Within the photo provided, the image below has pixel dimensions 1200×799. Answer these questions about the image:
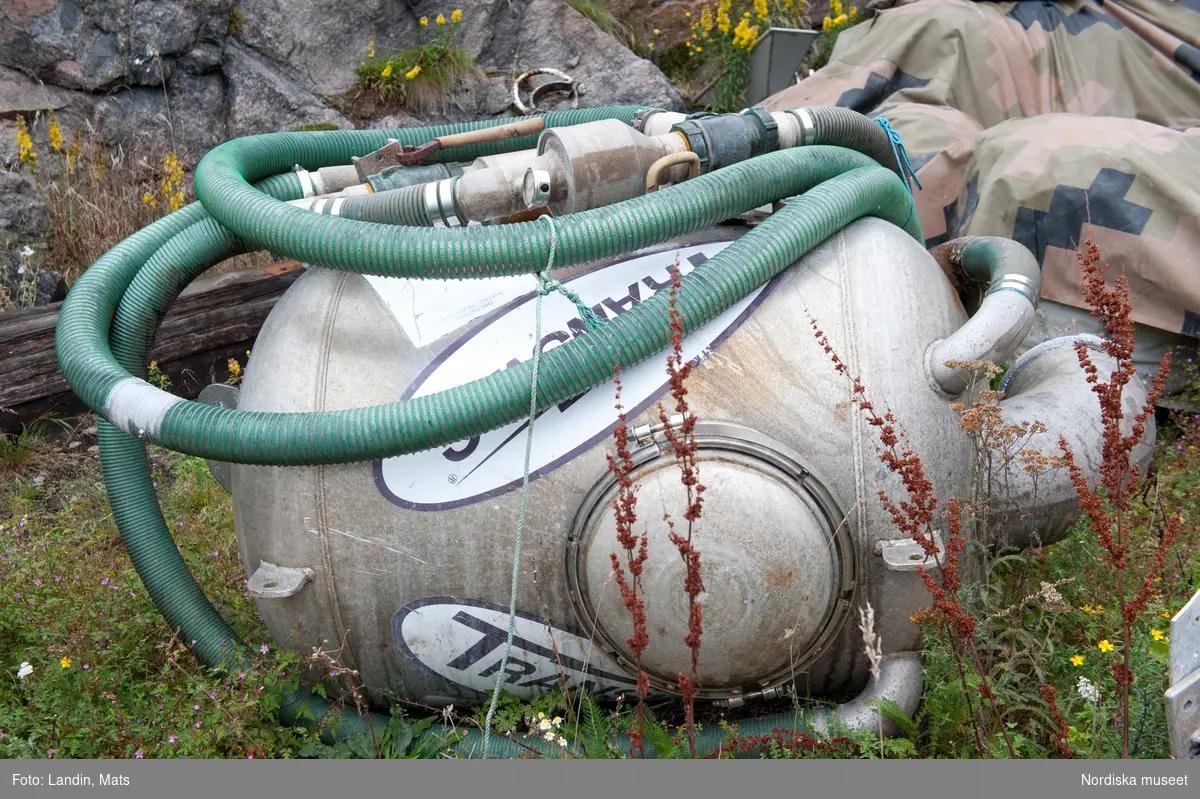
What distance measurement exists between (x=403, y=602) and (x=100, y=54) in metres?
5.04

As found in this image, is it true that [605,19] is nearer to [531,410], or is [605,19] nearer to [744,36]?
[744,36]

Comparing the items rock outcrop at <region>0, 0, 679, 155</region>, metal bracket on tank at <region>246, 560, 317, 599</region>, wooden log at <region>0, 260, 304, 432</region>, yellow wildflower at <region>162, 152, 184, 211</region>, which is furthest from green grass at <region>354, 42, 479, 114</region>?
metal bracket on tank at <region>246, 560, 317, 599</region>

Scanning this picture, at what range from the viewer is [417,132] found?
10.3 feet

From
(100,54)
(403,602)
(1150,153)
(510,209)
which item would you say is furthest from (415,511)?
(100,54)

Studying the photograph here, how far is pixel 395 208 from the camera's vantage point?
2439 mm

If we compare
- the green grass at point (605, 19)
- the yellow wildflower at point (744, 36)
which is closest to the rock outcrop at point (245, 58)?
the green grass at point (605, 19)

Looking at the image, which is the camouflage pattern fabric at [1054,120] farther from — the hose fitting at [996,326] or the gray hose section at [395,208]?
the gray hose section at [395,208]

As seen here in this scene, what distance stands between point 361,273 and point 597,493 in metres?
0.69

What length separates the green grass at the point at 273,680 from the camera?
232 centimetres

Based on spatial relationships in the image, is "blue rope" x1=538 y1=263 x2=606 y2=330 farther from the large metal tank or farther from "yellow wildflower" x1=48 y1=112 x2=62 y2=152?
"yellow wildflower" x1=48 y1=112 x2=62 y2=152

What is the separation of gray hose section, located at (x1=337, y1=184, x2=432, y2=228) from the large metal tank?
146 millimetres

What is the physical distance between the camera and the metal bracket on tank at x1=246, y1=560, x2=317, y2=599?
2.36 metres

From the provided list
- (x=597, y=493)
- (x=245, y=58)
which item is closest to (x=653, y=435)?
(x=597, y=493)

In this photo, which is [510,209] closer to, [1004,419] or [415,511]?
[415,511]
